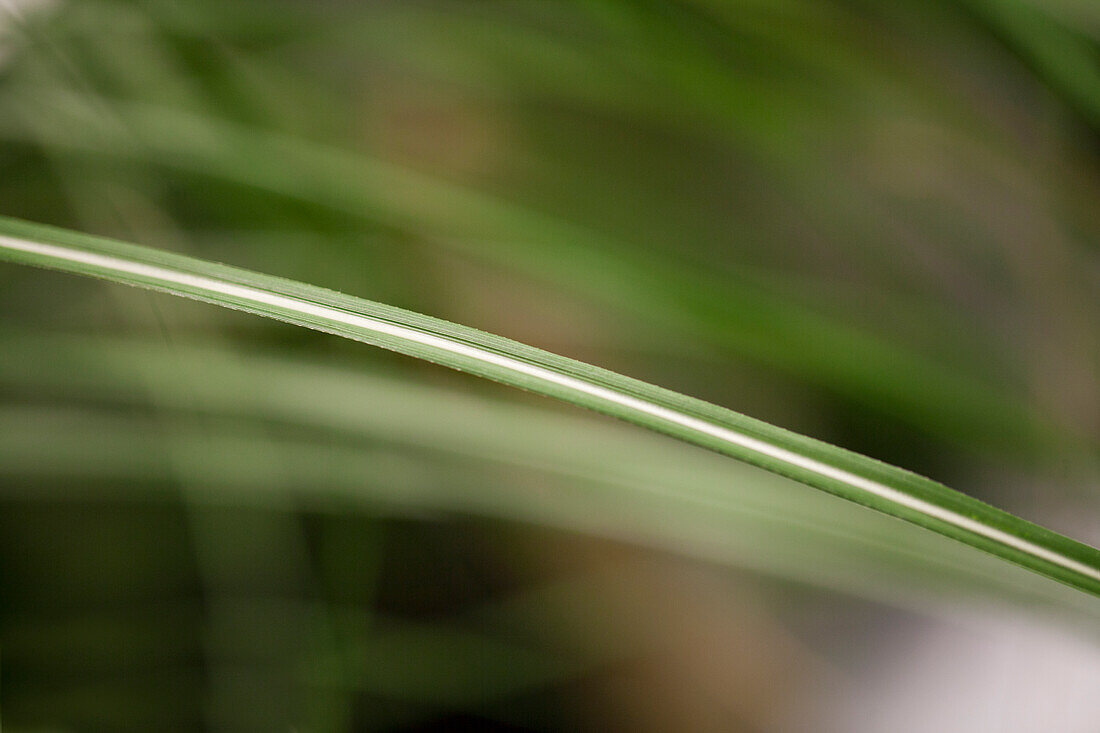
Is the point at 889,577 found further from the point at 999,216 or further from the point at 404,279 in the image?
the point at 404,279

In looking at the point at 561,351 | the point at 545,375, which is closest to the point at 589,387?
the point at 545,375

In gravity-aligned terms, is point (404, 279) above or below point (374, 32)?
below

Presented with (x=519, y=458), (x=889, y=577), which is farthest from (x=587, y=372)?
(x=889, y=577)

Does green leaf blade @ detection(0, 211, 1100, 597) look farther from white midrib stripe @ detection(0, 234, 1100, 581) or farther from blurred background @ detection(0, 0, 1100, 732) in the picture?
blurred background @ detection(0, 0, 1100, 732)

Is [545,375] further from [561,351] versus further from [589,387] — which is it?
[561,351]

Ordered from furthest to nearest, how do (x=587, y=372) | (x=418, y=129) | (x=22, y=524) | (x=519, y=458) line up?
(x=418, y=129) → (x=22, y=524) → (x=519, y=458) → (x=587, y=372)

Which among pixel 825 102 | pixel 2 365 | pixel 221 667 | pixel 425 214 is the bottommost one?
pixel 221 667

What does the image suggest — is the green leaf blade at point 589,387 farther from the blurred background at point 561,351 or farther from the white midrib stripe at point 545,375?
the blurred background at point 561,351

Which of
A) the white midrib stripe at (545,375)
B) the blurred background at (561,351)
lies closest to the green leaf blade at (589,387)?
the white midrib stripe at (545,375)

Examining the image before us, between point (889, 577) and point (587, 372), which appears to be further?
point (889, 577)
